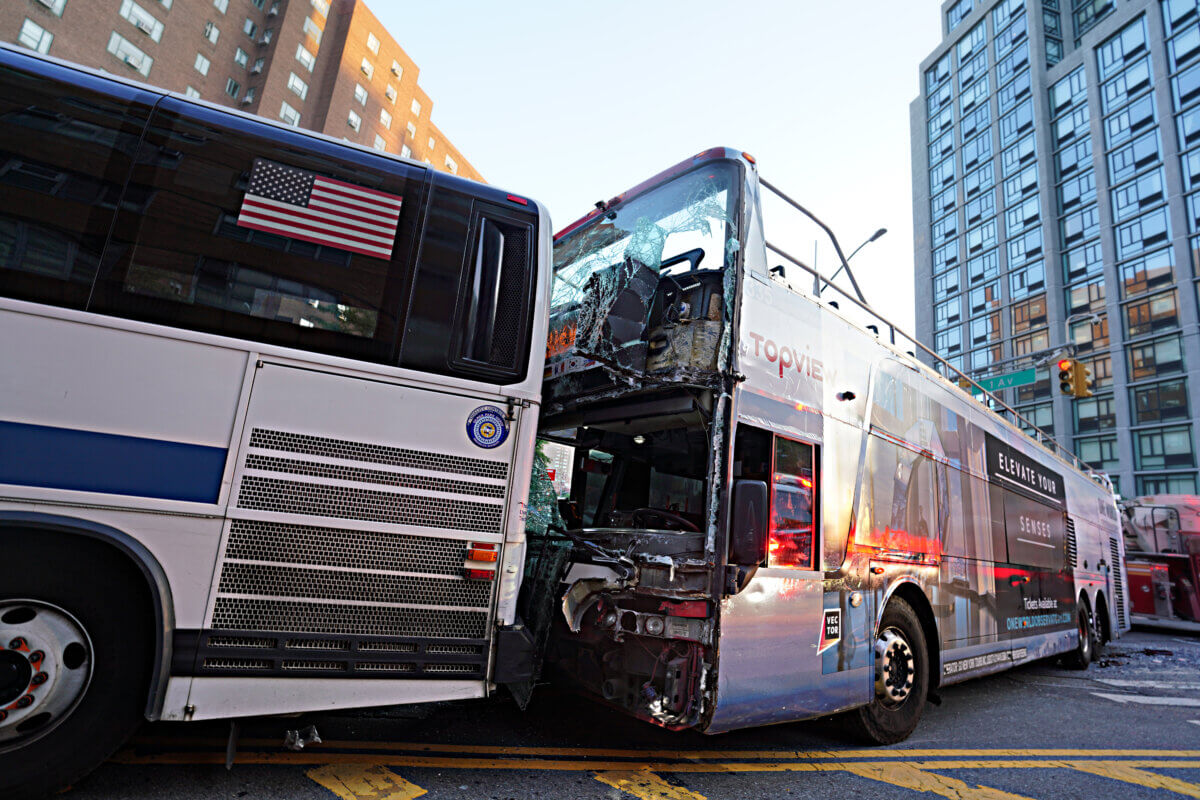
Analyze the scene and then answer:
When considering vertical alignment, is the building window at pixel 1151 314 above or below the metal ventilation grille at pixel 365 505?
above

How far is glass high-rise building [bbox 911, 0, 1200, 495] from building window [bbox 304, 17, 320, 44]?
145 ft

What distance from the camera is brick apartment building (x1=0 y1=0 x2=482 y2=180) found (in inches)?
1072

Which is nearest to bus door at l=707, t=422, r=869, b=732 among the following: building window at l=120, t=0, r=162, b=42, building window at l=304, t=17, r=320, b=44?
building window at l=120, t=0, r=162, b=42

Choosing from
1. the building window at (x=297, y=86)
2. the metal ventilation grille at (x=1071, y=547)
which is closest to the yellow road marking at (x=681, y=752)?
the metal ventilation grille at (x=1071, y=547)

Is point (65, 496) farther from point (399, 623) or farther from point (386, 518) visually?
point (399, 623)

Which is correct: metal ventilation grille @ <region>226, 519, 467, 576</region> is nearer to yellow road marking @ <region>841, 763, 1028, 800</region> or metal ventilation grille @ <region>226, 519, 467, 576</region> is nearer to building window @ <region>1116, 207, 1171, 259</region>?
yellow road marking @ <region>841, 763, 1028, 800</region>

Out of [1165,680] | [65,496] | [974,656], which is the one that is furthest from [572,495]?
[1165,680]

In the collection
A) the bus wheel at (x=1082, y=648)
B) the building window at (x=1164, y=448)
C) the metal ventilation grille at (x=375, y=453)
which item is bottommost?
the bus wheel at (x=1082, y=648)

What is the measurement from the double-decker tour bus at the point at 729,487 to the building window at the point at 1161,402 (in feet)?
148

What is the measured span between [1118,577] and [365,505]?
1649cm

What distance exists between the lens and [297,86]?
129ft

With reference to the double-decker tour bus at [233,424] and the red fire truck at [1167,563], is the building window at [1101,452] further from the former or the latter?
the double-decker tour bus at [233,424]

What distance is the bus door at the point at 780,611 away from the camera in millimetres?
3885

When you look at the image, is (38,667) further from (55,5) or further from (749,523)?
(55,5)
